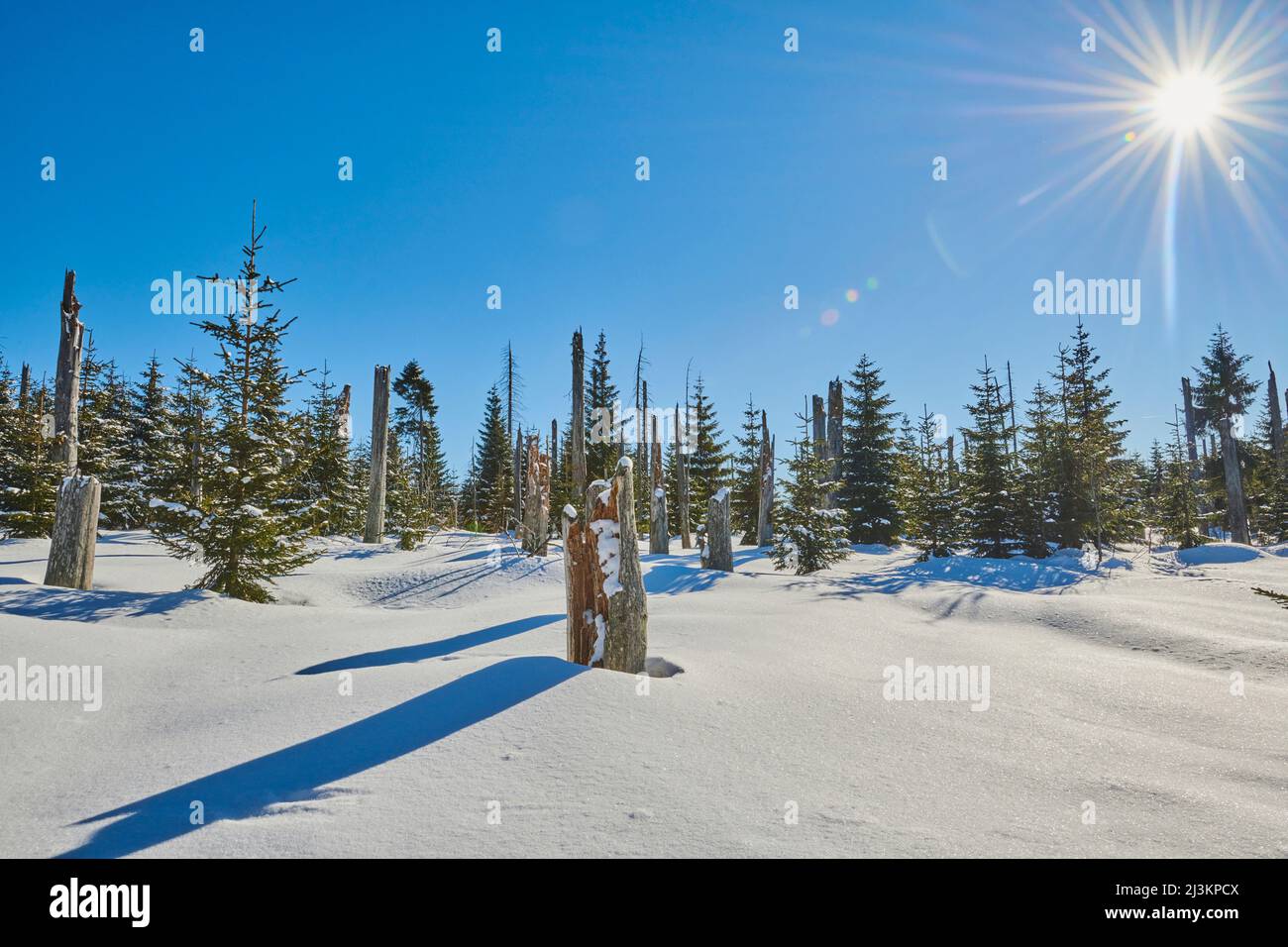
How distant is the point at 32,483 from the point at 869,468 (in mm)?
26125

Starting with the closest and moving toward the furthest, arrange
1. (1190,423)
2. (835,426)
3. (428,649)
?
(428,649)
(835,426)
(1190,423)

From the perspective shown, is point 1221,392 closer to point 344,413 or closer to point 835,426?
point 835,426

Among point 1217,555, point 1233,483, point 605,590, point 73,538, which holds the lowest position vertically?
point 1217,555

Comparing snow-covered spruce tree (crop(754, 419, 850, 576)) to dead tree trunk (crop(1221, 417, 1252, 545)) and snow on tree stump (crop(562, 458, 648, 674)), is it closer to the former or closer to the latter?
snow on tree stump (crop(562, 458, 648, 674))

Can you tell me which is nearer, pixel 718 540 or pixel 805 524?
pixel 718 540

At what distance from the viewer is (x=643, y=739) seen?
3.49m

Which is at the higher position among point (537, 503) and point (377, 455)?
point (377, 455)

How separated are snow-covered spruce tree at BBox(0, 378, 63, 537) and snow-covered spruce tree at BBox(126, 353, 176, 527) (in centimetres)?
377

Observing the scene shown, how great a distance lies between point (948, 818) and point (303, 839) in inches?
115

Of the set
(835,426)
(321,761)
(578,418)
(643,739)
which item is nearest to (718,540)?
(578,418)

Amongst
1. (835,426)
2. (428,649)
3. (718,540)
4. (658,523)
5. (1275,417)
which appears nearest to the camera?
(428,649)

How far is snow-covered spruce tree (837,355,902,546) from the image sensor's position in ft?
77.7

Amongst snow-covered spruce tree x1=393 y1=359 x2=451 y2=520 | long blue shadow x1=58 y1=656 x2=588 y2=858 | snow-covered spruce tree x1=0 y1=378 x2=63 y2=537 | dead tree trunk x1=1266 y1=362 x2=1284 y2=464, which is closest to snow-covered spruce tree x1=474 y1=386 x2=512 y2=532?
snow-covered spruce tree x1=393 y1=359 x2=451 y2=520
